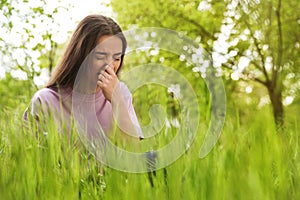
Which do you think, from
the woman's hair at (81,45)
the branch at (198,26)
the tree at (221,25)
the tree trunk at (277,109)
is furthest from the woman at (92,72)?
the branch at (198,26)

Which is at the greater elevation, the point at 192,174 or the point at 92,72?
the point at 92,72

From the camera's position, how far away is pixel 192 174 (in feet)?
3.80

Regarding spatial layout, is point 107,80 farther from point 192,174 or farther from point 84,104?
point 192,174

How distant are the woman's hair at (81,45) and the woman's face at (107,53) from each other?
75 millimetres

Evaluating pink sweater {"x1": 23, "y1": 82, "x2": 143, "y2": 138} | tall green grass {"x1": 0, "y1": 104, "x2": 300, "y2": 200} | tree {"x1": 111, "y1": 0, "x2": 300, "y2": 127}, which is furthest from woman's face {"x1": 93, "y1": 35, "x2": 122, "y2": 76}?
tree {"x1": 111, "y1": 0, "x2": 300, "y2": 127}

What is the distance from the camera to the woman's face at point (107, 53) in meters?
2.98

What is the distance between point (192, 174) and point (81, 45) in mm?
2100

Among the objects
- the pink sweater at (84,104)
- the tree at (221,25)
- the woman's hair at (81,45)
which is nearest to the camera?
the pink sweater at (84,104)

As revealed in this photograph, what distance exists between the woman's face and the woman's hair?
75mm

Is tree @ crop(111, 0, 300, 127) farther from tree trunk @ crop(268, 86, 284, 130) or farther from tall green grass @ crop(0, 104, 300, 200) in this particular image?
tall green grass @ crop(0, 104, 300, 200)

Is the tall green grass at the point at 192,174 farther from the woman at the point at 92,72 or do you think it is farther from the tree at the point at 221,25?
the tree at the point at 221,25

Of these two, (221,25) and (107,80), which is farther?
(221,25)

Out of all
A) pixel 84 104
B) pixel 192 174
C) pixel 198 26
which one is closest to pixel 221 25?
pixel 198 26

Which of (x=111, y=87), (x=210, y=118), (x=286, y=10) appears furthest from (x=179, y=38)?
(x=210, y=118)
